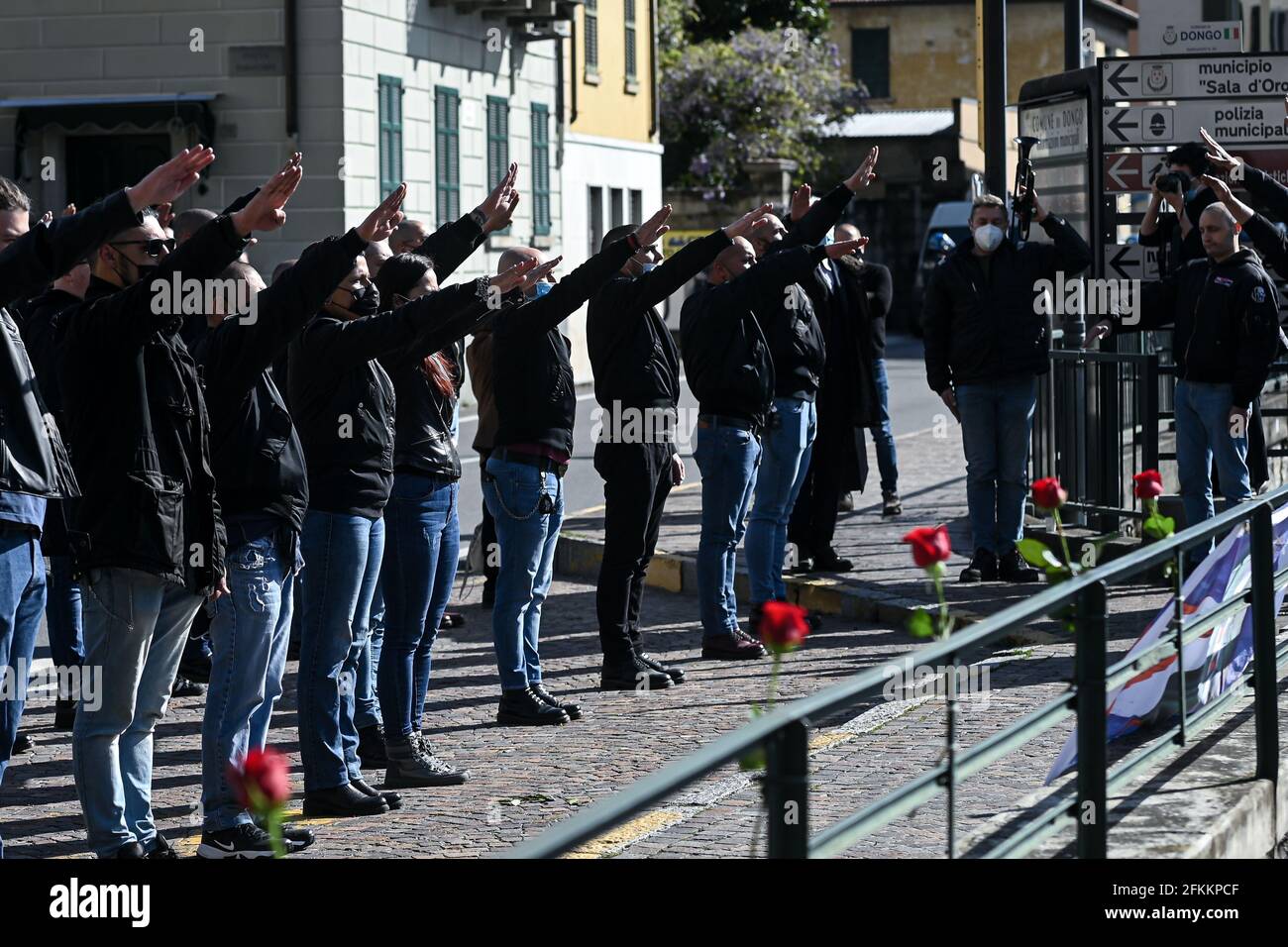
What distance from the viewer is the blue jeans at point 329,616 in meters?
6.62

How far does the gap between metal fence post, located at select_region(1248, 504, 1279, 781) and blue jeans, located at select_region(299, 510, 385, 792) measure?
9.16ft

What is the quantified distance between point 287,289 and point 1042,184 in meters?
8.24

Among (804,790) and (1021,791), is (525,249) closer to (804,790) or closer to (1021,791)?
(1021,791)

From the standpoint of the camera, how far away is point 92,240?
5.08 m

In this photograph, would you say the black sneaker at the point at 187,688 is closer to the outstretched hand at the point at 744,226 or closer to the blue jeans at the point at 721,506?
the blue jeans at the point at 721,506

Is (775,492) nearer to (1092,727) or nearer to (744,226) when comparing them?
(744,226)

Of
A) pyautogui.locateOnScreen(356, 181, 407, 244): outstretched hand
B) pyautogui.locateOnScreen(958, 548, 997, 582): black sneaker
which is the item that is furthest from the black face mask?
pyautogui.locateOnScreen(958, 548, 997, 582): black sneaker

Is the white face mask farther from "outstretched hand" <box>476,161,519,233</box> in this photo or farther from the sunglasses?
the sunglasses

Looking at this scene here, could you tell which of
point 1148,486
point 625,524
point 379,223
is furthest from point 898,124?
point 379,223

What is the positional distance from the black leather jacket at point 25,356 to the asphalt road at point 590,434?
8.14 metres

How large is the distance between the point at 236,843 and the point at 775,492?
425 centimetres

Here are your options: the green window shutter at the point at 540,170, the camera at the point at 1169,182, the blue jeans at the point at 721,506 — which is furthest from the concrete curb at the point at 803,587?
the green window shutter at the point at 540,170

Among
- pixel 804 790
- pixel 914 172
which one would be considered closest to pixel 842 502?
pixel 804 790

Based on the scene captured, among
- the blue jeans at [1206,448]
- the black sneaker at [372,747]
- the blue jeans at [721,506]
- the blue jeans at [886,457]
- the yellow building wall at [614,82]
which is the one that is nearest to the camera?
the black sneaker at [372,747]
